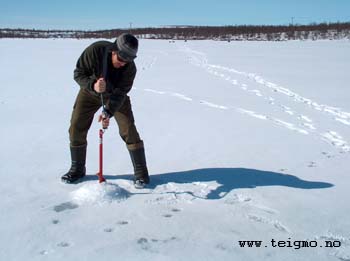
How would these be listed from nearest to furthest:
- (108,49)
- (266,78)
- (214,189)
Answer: (108,49)
(214,189)
(266,78)

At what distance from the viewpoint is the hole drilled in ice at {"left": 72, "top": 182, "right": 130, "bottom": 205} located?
11.7ft

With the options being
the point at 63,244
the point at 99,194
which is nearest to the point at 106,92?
the point at 99,194

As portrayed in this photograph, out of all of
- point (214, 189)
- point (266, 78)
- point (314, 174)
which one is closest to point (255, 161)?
point (314, 174)

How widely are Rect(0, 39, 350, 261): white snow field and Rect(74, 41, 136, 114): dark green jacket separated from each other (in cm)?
80

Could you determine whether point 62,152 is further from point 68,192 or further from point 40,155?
point 68,192

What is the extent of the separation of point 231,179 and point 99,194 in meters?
1.41

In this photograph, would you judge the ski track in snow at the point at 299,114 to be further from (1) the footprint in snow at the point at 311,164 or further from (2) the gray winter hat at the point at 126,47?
(2) the gray winter hat at the point at 126,47

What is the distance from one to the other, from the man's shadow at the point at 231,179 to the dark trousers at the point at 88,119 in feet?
1.60

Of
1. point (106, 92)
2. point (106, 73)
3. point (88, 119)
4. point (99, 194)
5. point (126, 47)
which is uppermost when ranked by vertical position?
point (126, 47)

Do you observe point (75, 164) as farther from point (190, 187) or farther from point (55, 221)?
point (190, 187)

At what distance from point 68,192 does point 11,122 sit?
3.56 metres

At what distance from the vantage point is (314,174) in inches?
174

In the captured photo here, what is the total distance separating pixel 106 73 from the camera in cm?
371

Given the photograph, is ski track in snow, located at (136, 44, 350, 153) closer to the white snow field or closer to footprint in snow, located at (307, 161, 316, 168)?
the white snow field
